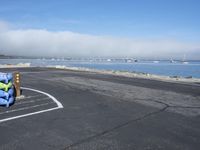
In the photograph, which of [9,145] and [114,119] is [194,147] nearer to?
[114,119]

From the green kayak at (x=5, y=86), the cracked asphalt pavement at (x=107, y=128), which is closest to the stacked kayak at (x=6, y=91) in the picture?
the green kayak at (x=5, y=86)

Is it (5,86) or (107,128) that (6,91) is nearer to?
(5,86)

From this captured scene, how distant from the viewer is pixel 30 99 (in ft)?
36.7

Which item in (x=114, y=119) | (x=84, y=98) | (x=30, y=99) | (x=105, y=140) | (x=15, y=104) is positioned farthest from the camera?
(x=84, y=98)

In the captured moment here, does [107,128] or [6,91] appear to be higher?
[6,91]

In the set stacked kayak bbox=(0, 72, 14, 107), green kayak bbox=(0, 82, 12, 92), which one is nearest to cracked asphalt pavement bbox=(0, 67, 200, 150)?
stacked kayak bbox=(0, 72, 14, 107)

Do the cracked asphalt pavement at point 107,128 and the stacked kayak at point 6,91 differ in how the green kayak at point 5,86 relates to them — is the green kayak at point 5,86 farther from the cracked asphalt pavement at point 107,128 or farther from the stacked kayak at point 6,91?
the cracked asphalt pavement at point 107,128

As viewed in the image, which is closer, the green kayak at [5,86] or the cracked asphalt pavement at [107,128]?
the cracked asphalt pavement at [107,128]

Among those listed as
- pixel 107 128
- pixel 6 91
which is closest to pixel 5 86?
pixel 6 91

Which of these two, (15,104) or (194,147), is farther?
(15,104)

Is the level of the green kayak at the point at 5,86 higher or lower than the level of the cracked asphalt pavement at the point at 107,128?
higher

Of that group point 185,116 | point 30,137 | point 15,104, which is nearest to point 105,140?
point 30,137

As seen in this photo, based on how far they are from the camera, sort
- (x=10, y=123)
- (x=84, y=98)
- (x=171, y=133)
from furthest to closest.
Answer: (x=84, y=98) → (x=10, y=123) → (x=171, y=133)

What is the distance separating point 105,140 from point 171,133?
1892mm
